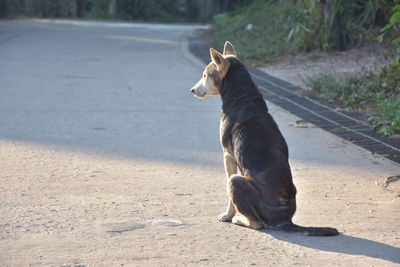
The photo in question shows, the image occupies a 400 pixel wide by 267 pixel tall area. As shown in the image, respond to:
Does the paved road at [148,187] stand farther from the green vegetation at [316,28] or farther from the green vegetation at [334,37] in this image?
the green vegetation at [316,28]

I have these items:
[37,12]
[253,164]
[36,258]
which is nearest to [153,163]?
[253,164]

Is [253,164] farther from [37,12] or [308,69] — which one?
[37,12]

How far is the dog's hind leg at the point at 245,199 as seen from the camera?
437cm

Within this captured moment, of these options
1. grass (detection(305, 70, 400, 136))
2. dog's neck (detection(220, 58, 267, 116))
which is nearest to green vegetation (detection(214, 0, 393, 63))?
grass (detection(305, 70, 400, 136))

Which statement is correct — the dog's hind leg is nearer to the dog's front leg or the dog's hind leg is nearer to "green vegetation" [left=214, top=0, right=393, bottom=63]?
the dog's front leg

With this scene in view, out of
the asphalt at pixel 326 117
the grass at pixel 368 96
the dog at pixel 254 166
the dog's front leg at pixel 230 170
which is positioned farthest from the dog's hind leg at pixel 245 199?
the grass at pixel 368 96

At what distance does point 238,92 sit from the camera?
4.81 meters

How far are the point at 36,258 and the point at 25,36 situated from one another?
17.7m

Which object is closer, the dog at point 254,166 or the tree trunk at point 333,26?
the dog at point 254,166

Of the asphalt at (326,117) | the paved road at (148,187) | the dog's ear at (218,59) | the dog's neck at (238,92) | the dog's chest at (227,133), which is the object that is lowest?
the paved road at (148,187)

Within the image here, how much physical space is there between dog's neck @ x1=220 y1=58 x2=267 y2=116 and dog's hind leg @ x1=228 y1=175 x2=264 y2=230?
0.65 m

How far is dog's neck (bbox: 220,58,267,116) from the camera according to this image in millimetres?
4754

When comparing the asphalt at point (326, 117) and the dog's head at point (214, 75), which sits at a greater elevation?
the dog's head at point (214, 75)

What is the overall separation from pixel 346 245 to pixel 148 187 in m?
2.14
